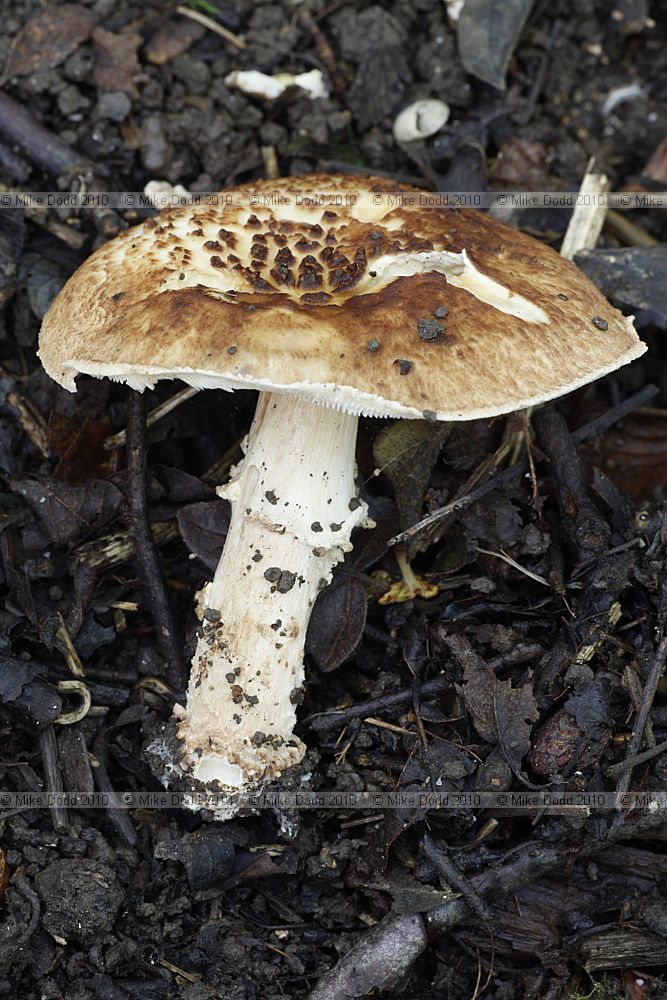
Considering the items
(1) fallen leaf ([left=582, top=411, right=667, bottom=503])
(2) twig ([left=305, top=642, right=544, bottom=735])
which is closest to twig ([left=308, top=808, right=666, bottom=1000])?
(2) twig ([left=305, top=642, right=544, bottom=735])

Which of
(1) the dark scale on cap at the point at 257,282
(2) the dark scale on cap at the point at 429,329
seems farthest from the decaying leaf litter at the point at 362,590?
(2) the dark scale on cap at the point at 429,329

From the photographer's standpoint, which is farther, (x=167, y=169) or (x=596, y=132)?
(x=596, y=132)

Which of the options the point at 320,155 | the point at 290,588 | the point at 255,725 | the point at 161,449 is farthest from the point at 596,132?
the point at 255,725

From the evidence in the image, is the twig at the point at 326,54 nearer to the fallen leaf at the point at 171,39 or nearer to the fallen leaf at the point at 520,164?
the fallen leaf at the point at 171,39

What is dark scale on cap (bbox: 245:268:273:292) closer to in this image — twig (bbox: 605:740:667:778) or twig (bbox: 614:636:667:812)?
twig (bbox: 614:636:667:812)

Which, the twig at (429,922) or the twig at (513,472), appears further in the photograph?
the twig at (513,472)

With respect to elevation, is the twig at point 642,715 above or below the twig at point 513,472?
below

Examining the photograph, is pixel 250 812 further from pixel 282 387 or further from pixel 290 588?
pixel 282 387

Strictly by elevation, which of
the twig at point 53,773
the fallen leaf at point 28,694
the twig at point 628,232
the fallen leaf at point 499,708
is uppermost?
the twig at point 628,232
